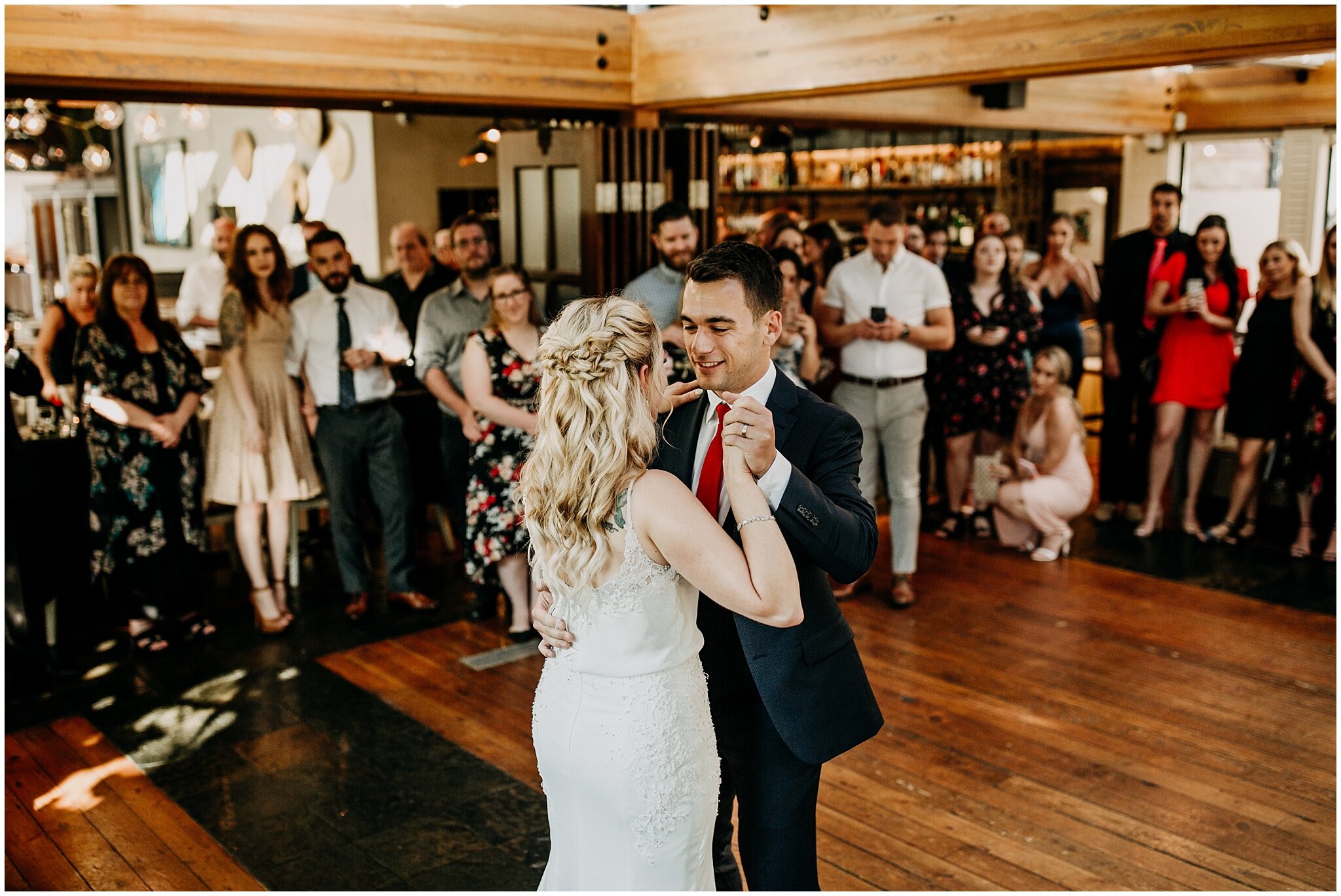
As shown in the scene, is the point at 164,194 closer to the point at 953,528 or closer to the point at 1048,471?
the point at 953,528

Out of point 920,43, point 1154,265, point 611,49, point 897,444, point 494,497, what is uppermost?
point 611,49

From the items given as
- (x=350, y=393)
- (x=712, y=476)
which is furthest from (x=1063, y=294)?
(x=712, y=476)

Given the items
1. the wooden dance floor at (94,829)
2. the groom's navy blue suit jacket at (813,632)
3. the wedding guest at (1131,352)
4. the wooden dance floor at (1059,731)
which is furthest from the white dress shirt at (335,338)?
the wedding guest at (1131,352)

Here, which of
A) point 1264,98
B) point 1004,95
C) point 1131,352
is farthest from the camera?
point 1264,98

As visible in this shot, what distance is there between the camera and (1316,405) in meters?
5.85

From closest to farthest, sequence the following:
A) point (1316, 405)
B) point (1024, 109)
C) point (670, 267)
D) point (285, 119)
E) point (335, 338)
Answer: point (670, 267) → point (335, 338) → point (1316, 405) → point (1024, 109) → point (285, 119)

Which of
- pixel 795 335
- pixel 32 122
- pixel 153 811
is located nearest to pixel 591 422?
pixel 153 811

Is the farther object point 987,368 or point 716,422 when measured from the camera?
point 987,368

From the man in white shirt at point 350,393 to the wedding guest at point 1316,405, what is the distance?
13.8 feet

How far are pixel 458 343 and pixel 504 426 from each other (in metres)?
0.59

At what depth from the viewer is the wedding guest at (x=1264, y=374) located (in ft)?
19.4

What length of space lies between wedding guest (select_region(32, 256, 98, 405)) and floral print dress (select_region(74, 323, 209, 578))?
1.24 m

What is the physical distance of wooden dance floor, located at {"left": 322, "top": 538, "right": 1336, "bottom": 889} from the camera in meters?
3.17

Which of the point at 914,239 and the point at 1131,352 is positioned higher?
the point at 914,239
